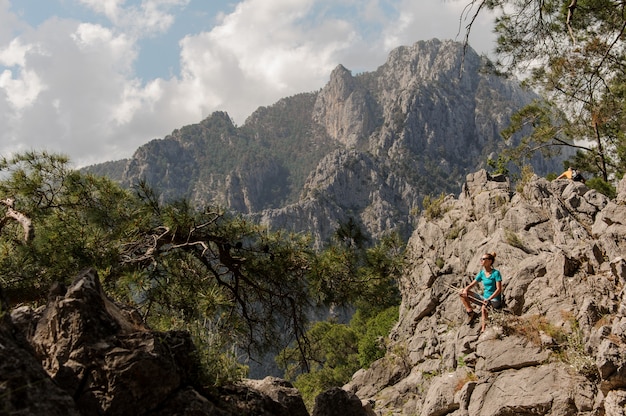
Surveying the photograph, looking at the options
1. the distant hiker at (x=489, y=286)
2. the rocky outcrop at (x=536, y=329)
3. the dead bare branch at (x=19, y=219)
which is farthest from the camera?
the distant hiker at (x=489, y=286)

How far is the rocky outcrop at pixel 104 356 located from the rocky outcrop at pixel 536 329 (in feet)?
13.5

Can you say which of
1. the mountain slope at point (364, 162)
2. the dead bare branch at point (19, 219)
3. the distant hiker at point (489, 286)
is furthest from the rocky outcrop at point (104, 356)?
the mountain slope at point (364, 162)

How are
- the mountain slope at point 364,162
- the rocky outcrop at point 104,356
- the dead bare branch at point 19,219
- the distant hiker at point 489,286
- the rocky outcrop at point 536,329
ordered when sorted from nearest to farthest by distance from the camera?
1. the rocky outcrop at point 104,356
2. the dead bare branch at point 19,219
3. the rocky outcrop at point 536,329
4. the distant hiker at point 489,286
5. the mountain slope at point 364,162

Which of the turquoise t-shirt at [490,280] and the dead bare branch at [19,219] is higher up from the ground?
the dead bare branch at [19,219]

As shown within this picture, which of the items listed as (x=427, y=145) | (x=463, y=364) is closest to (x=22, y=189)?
(x=463, y=364)

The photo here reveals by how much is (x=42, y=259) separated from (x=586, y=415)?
25.8 feet

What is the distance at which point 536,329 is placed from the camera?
9.58 m

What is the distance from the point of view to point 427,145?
16325 cm

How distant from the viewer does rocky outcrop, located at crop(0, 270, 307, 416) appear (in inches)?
133

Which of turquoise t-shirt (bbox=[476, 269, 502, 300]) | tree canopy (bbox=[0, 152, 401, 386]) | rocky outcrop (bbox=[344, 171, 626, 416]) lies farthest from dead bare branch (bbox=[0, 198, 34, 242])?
turquoise t-shirt (bbox=[476, 269, 502, 300])

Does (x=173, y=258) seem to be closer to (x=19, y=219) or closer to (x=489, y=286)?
(x=19, y=219)

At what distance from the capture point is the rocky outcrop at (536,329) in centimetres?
808

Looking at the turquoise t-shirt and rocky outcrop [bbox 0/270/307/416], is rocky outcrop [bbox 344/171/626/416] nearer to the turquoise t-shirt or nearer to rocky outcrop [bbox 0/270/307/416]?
the turquoise t-shirt

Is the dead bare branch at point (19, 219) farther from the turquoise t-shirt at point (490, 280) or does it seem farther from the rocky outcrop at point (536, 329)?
the turquoise t-shirt at point (490, 280)
